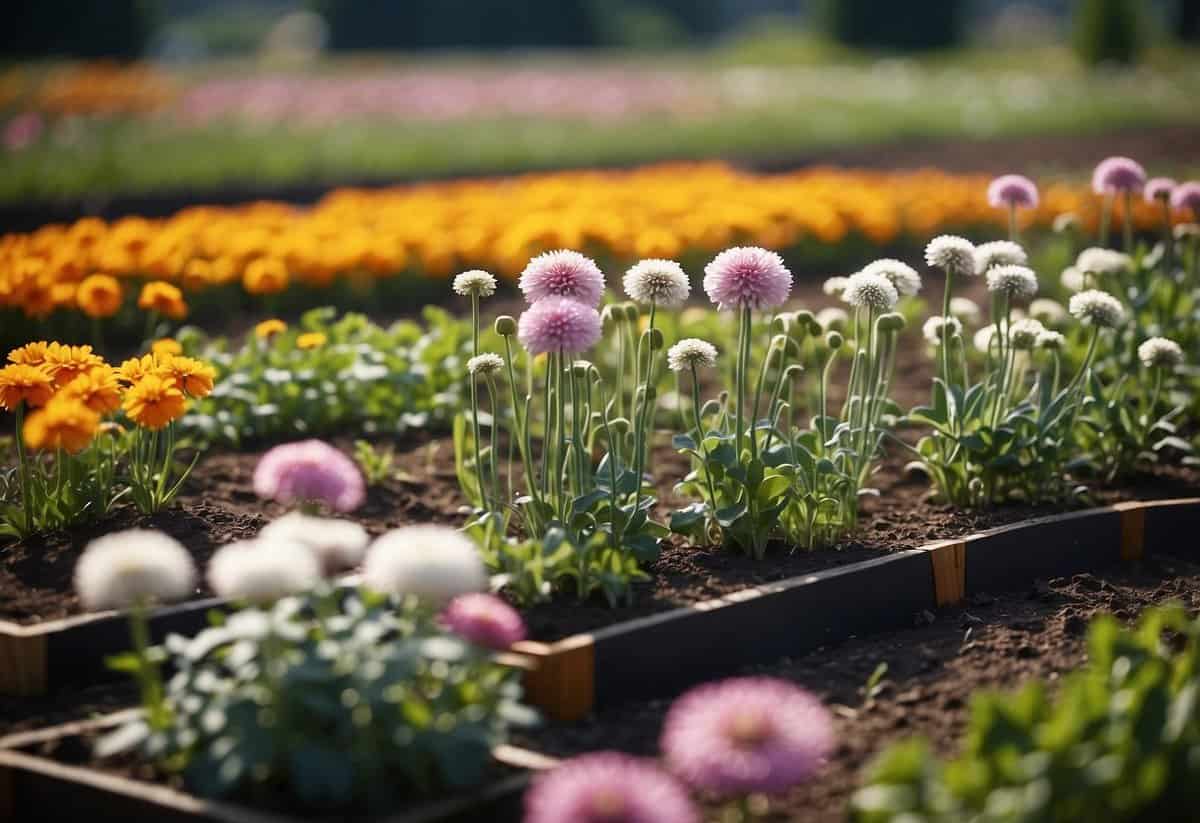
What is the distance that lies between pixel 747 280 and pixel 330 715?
4.64ft

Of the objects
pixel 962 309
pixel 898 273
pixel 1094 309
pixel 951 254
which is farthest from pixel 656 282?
pixel 962 309

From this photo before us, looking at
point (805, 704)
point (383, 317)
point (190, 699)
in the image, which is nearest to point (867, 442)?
point (805, 704)

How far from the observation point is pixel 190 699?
2.55 metres

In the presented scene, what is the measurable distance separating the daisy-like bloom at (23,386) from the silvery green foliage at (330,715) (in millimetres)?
1027

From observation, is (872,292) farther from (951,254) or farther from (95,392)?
(95,392)

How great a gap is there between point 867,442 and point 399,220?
12.8ft

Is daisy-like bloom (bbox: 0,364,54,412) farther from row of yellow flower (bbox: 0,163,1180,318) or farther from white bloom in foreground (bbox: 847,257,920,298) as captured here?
white bloom in foreground (bbox: 847,257,920,298)

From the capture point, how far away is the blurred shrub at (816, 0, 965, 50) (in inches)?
1000

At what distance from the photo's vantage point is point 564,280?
3.27m

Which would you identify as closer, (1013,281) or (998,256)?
(1013,281)

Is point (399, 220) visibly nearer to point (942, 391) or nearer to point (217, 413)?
point (217, 413)

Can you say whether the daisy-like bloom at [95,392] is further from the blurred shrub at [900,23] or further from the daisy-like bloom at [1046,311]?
the blurred shrub at [900,23]

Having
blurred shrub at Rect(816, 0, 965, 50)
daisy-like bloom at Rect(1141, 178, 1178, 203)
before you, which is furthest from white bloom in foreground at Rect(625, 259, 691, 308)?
blurred shrub at Rect(816, 0, 965, 50)

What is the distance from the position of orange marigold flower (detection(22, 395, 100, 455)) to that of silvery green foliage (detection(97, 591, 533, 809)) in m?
0.61
